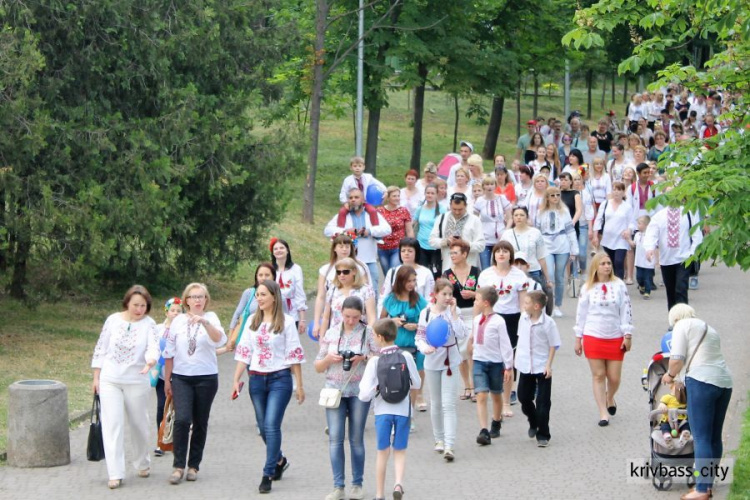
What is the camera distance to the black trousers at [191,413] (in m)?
10.9

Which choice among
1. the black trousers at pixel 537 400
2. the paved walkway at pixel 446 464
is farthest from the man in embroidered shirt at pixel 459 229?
the black trousers at pixel 537 400

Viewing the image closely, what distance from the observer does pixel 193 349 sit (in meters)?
11.0

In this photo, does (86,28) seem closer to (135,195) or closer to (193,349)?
(135,195)

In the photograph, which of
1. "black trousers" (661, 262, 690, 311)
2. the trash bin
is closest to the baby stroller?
the trash bin

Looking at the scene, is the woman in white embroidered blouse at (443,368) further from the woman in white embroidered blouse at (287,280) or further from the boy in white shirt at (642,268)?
the boy in white shirt at (642,268)

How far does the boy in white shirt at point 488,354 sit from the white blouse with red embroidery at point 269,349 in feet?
6.69

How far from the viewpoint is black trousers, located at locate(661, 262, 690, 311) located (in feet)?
57.0

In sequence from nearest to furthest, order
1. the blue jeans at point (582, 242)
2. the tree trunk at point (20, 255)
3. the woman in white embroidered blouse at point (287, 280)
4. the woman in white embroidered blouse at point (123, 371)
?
1. the woman in white embroidered blouse at point (123, 371)
2. the woman in white embroidered blouse at point (287, 280)
3. the tree trunk at point (20, 255)
4. the blue jeans at point (582, 242)

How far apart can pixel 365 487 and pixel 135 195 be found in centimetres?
755

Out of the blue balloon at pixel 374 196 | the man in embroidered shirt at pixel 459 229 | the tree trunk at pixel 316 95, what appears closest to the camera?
the man in embroidered shirt at pixel 459 229

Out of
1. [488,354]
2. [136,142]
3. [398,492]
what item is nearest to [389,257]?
[136,142]

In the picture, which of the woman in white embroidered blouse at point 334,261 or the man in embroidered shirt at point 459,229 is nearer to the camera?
the woman in white embroidered blouse at point 334,261

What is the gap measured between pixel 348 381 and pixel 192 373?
1.37 meters

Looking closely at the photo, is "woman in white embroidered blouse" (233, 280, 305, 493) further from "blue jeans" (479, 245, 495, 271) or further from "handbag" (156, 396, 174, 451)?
"blue jeans" (479, 245, 495, 271)
